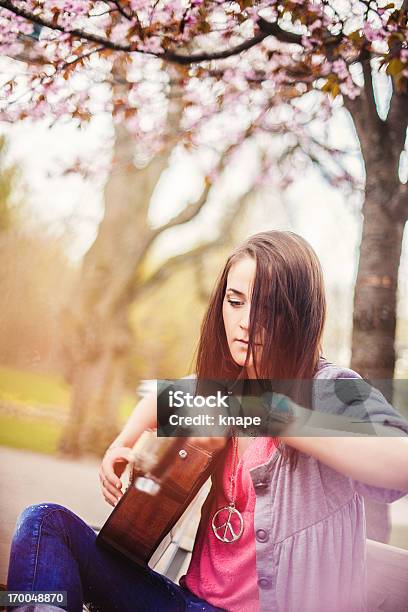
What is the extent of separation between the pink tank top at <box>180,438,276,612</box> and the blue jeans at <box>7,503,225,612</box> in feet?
0.14

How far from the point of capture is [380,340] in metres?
1.84

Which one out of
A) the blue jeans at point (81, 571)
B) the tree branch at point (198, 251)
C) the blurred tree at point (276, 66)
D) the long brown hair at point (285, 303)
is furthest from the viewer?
the tree branch at point (198, 251)

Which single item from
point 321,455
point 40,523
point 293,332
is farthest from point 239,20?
point 40,523

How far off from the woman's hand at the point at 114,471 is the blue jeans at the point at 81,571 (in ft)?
0.38

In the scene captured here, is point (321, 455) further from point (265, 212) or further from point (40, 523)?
point (265, 212)

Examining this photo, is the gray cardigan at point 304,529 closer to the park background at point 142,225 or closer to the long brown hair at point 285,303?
the long brown hair at point 285,303

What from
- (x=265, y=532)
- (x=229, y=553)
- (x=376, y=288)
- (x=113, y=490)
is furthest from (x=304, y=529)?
(x=376, y=288)

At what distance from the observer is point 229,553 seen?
145 centimetres

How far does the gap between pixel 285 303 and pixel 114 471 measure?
0.64 meters

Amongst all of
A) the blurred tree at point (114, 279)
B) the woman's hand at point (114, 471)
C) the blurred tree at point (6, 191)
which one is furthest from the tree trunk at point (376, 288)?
the blurred tree at point (6, 191)

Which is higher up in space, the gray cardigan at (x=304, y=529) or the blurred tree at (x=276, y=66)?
the blurred tree at (x=276, y=66)

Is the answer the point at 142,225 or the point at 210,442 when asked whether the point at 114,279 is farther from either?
the point at 210,442

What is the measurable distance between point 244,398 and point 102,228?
791 millimetres

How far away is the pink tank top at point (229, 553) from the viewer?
1415 mm
